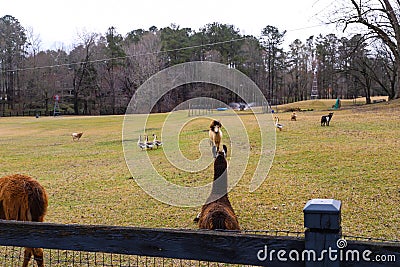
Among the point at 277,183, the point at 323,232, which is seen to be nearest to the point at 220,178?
the point at 277,183

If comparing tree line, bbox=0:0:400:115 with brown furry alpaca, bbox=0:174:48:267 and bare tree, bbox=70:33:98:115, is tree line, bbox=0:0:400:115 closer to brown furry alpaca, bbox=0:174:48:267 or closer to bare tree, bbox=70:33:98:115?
bare tree, bbox=70:33:98:115

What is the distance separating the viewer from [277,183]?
10453 mm

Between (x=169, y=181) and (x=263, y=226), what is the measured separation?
4.94 meters

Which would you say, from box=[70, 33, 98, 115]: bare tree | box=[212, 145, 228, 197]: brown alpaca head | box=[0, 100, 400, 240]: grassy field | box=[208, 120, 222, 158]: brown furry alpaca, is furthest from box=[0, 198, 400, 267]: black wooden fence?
box=[70, 33, 98, 115]: bare tree

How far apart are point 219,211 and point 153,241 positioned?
3.40 m

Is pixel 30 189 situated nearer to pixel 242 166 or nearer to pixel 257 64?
pixel 242 166

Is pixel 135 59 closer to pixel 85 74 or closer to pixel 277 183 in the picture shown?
pixel 85 74

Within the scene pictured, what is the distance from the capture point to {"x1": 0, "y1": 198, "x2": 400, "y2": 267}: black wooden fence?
1.99 metres

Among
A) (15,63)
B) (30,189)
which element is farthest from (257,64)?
(30,189)

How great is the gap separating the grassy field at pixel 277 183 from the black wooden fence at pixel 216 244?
4.97m

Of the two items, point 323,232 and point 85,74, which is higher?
point 85,74

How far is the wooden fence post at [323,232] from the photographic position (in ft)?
6.47

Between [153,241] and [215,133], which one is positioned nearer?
[153,241]

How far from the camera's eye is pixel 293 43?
72.6m
